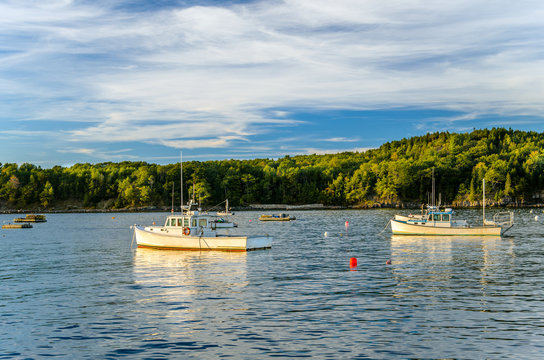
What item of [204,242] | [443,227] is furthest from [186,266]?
[443,227]

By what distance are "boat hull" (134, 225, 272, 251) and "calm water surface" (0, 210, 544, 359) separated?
1180 mm

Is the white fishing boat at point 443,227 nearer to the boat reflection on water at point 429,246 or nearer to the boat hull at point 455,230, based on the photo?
the boat hull at point 455,230

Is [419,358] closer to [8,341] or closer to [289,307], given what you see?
[289,307]

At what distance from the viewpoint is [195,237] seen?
51.7m

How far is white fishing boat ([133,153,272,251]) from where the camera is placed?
2028 inches

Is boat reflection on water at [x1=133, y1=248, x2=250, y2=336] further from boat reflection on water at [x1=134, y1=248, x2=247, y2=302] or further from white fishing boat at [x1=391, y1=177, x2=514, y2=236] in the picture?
white fishing boat at [x1=391, y1=177, x2=514, y2=236]

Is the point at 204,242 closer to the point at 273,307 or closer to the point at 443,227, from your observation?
the point at 273,307

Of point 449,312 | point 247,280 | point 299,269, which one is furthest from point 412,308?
point 299,269

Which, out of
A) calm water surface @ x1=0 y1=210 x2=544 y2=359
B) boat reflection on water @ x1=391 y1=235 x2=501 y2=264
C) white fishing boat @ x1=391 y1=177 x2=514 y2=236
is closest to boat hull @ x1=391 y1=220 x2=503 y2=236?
white fishing boat @ x1=391 y1=177 x2=514 y2=236

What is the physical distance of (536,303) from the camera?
1104 inches

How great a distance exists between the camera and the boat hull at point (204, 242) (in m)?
51.4

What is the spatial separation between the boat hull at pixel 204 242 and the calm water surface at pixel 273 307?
1180mm

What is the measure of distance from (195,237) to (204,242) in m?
1.01

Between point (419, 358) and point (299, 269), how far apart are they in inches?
929
